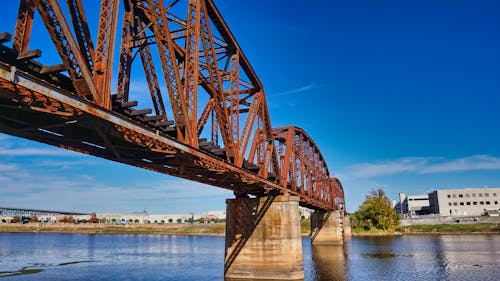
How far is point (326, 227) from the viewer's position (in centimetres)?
10025

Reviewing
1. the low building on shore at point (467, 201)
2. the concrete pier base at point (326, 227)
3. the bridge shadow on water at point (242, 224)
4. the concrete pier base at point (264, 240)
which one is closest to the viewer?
the concrete pier base at point (264, 240)

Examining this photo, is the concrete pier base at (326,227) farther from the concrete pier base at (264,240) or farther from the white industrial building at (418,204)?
the white industrial building at (418,204)

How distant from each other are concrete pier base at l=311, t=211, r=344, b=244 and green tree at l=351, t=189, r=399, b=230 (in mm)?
38045

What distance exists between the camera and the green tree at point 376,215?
134m

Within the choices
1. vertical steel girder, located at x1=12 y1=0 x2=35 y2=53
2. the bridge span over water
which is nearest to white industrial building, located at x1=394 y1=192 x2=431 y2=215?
the bridge span over water

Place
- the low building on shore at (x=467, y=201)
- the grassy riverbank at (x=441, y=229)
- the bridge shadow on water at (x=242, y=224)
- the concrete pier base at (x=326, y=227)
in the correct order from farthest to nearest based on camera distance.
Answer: the low building on shore at (x=467, y=201)
the grassy riverbank at (x=441, y=229)
the concrete pier base at (x=326, y=227)
the bridge shadow on water at (x=242, y=224)

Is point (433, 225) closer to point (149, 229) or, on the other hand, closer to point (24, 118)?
point (149, 229)

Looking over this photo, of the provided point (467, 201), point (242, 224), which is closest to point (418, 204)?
point (467, 201)

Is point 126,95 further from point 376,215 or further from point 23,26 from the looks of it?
point 376,215

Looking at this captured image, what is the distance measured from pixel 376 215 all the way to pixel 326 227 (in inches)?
1694

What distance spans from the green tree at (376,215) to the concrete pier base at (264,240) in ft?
340

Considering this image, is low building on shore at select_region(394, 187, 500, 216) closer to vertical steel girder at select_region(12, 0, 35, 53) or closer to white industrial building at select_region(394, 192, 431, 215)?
white industrial building at select_region(394, 192, 431, 215)

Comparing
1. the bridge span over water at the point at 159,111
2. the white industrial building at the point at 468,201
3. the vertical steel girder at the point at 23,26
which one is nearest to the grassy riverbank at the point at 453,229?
the white industrial building at the point at 468,201

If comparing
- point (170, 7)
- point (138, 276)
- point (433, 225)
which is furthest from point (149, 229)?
point (170, 7)
